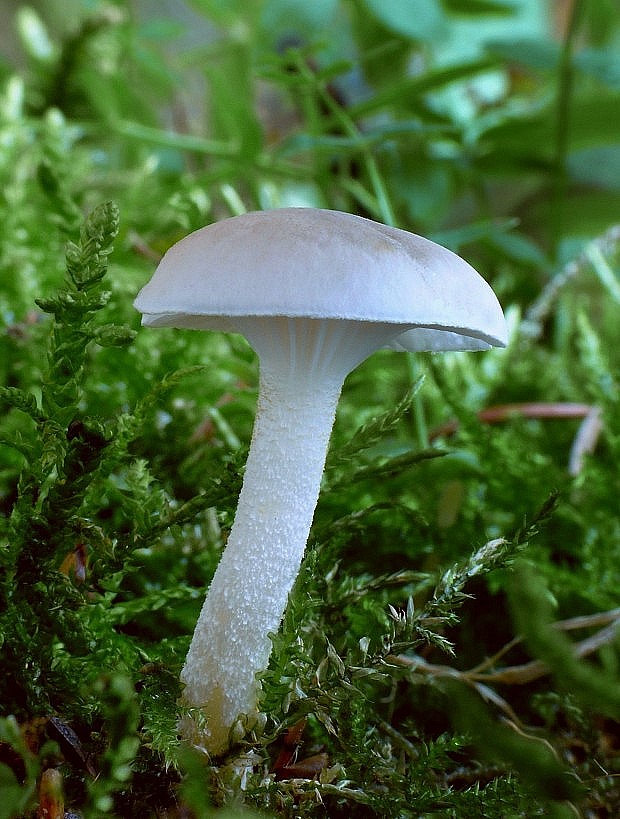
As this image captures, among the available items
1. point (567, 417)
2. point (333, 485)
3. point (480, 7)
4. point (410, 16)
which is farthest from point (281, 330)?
point (480, 7)

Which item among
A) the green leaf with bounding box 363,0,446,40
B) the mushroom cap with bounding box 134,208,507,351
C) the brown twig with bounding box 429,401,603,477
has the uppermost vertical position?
the green leaf with bounding box 363,0,446,40

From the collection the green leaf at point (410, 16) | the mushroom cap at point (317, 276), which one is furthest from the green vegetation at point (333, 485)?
the mushroom cap at point (317, 276)

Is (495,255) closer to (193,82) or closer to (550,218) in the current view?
(550,218)

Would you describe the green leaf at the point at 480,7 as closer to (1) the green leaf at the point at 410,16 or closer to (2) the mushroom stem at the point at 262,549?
(1) the green leaf at the point at 410,16

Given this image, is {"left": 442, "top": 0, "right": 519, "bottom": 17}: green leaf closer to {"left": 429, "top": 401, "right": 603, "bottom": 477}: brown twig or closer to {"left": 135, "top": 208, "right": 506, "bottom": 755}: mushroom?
{"left": 429, "top": 401, "right": 603, "bottom": 477}: brown twig

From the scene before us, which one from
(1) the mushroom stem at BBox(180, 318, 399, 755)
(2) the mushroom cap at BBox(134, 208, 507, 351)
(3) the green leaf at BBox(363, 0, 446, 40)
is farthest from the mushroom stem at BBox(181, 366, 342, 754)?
(3) the green leaf at BBox(363, 0, 446, 40)

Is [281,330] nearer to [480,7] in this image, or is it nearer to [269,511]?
[269,511]

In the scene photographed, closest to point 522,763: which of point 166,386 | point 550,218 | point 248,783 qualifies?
point 248,783
